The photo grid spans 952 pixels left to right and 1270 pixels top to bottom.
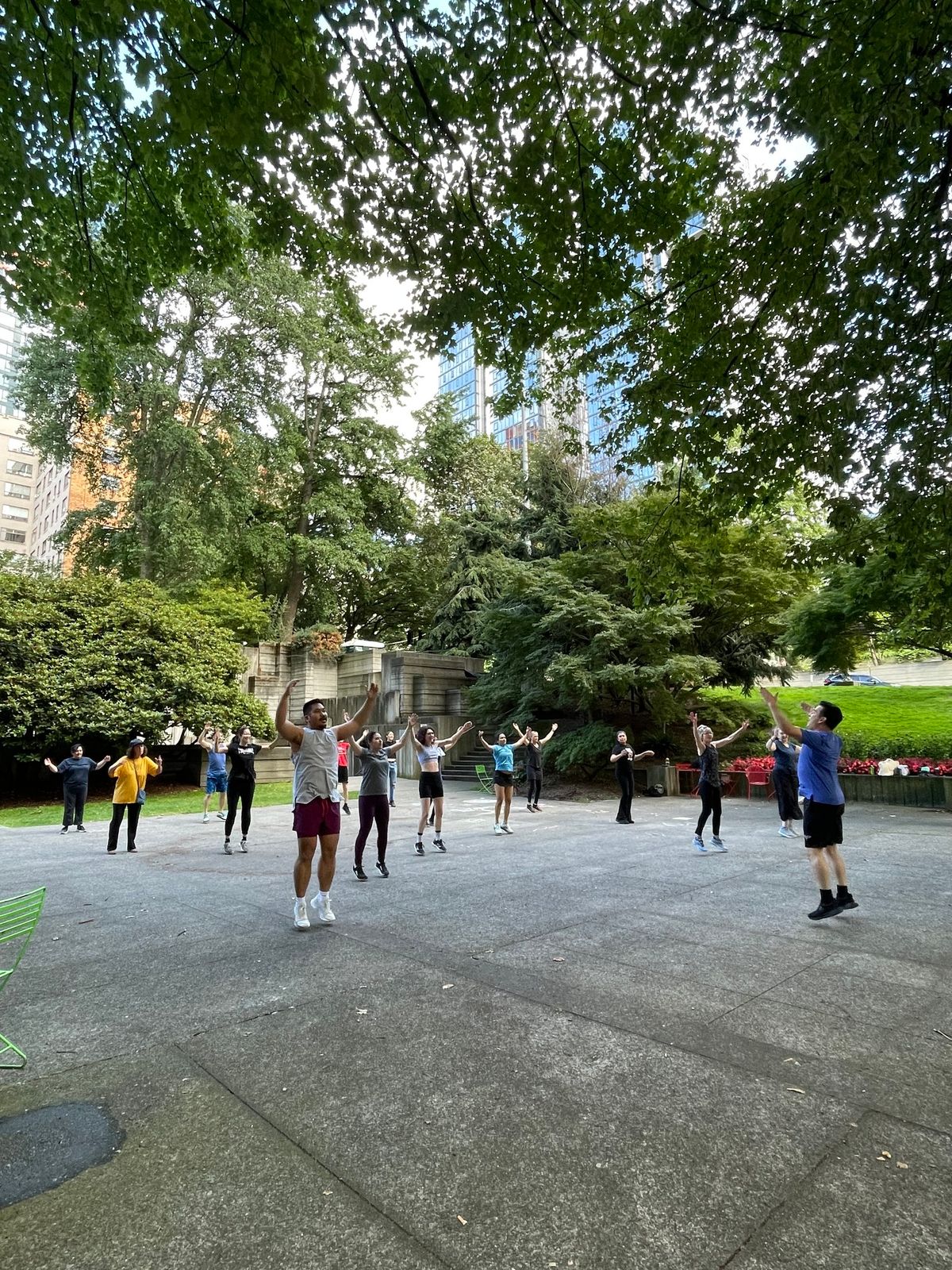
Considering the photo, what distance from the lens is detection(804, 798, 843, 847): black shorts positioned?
638cm

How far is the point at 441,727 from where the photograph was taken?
2853 cm

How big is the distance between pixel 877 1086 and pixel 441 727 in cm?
2551

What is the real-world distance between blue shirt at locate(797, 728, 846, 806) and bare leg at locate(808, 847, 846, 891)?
49cm

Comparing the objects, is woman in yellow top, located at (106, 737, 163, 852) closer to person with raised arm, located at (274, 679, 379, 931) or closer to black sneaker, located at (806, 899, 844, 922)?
person with raised arm, located at (274, 679, 379, 931)

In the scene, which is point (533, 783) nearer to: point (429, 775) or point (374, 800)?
point (429, 775)

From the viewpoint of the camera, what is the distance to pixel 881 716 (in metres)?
23.8

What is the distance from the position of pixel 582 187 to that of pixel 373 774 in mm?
6839

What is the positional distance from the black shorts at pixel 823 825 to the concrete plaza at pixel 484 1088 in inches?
27.5

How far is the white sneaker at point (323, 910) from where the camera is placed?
6.26m

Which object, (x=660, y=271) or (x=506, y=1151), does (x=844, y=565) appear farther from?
(x=506, y=1151)

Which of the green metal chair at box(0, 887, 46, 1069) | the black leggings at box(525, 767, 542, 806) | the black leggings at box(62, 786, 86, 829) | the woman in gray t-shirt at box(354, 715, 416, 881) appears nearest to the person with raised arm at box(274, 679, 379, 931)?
the woman in gray t-shirt at box(354, 715, 416, 881)

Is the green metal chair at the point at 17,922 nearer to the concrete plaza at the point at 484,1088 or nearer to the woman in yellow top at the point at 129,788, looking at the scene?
the concrete plaza at the point at 484,1088

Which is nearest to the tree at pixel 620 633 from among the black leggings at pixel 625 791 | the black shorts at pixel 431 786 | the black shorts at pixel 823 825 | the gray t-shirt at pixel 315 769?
the black leggings at pixel 625 791

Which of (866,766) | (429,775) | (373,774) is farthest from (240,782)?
(866,766)
